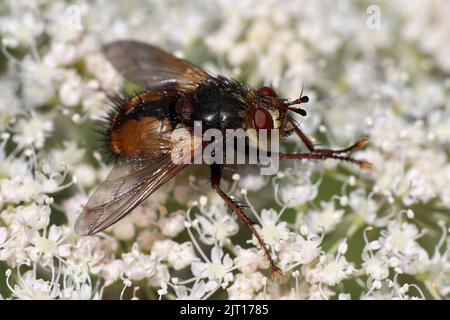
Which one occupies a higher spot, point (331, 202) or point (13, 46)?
point (13, 46)

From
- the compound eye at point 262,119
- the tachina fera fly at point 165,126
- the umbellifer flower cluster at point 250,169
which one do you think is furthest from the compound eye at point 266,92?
the umbellifer flower cluster at point 250,169

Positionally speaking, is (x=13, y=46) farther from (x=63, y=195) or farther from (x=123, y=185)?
(x=123, y=185)

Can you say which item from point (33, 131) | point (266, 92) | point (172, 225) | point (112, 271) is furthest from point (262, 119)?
point (33, 131)

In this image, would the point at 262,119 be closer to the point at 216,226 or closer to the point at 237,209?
the point at 237,209
